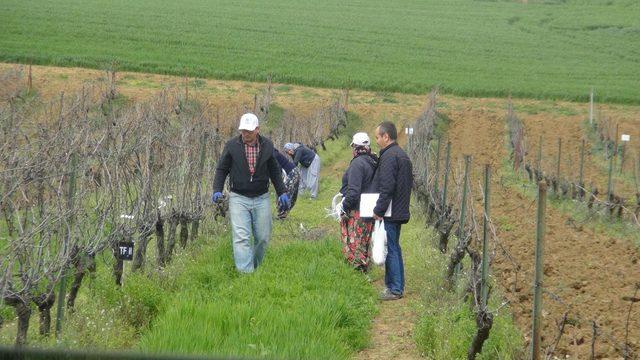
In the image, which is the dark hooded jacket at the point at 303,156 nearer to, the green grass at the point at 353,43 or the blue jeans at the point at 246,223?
the blue jeans at the point at 246,223

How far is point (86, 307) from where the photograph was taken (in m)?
7.31

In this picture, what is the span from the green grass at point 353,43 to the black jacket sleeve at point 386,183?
95.3 feet

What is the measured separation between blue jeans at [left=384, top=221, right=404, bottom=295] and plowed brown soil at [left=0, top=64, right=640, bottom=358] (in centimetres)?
19

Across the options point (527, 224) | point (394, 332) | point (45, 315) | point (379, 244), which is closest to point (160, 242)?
point (379, 244)

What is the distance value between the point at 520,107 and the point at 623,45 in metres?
19.7

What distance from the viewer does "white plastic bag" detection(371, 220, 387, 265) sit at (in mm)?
8445

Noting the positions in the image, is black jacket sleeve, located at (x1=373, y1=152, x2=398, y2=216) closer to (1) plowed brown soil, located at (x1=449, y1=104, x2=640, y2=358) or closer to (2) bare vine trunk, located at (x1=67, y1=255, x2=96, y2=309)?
(1) plowed brown soil, located at (x1=449, y1=104, x2=640, y2=358)

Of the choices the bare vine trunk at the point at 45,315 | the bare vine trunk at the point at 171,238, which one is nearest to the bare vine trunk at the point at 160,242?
the bare vine trunk at the point at 171,238

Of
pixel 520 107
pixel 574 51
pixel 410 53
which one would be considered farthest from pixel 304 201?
pixel 574 51

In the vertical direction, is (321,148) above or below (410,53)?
below

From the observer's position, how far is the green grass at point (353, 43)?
3862 cm

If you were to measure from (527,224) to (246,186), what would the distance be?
225 inches

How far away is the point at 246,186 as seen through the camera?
8.60 meters

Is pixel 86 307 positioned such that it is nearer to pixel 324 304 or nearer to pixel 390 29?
pixel 324 304
